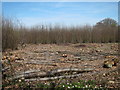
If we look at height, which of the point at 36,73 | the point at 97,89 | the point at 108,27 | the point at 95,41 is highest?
the point at 108,27

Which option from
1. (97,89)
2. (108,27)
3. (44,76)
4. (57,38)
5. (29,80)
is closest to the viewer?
(97,89)

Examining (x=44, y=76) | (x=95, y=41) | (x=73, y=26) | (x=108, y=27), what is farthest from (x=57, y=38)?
(x=44, y=76)

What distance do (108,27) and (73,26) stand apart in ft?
8.31

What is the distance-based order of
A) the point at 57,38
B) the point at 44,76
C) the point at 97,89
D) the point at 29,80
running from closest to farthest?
the point at 97,89
the point at 29,80
the point at 44,76
the point at 57,38

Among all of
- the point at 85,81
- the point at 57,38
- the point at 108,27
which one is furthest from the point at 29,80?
the point at 108,27

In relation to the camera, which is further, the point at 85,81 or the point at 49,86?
the point at 85,81

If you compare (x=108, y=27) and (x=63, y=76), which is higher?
(x=108, y=27)

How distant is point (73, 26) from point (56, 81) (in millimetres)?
8154

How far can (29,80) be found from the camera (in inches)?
113

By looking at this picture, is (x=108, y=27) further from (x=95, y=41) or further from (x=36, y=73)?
(x=36, y=73)

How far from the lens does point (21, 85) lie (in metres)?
2.73

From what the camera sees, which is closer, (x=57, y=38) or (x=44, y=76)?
(x=44, y=76)

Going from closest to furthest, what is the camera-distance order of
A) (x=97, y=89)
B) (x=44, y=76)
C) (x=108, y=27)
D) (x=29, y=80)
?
1. (x=97, y=89)
2. (x=29, y=80)
3. (x=44, y=76)
4. (x=108, y=27)

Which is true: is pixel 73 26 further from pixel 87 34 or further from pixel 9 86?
pixel 9 86
